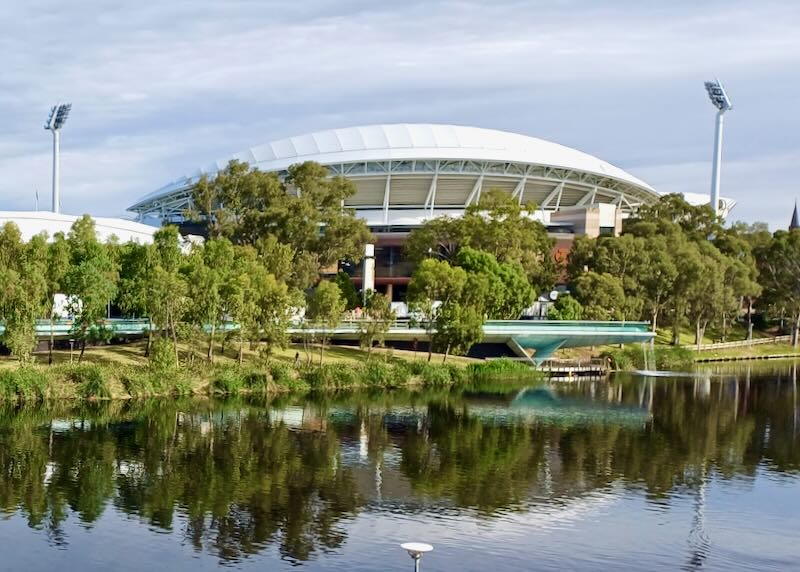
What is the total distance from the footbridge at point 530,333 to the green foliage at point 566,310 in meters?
2.45

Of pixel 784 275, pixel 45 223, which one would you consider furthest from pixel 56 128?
pixel 784 275

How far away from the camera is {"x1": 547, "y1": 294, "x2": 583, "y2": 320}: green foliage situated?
72562mm

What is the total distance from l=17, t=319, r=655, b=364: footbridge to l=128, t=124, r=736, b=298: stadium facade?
30.0 meters

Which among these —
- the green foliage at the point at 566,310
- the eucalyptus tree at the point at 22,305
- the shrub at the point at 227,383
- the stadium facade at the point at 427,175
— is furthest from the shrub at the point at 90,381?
the stadium facade at the point at 427,175

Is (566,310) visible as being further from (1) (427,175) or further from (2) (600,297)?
(1) (427,175)

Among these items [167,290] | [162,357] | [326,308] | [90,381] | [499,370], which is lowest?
[90,381]

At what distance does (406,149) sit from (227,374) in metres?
51.7

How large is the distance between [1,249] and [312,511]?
99.3 feet

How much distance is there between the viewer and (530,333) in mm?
65188

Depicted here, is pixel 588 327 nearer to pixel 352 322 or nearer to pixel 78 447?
pixel 352 322

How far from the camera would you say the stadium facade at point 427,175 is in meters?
97.6

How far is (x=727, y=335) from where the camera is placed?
9688 cm

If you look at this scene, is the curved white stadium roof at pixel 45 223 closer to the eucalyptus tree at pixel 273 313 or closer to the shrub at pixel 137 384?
the eucalyptus tree at pixel 273 313

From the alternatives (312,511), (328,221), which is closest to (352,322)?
(328,221)
